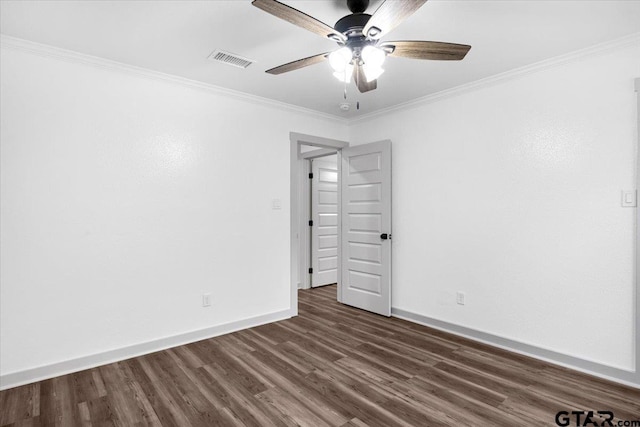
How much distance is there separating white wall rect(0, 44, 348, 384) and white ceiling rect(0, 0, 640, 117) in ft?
1.35

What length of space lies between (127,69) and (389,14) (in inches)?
99.6

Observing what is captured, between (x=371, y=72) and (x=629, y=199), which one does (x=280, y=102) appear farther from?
(x=629, y=199)

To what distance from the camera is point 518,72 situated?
3129mm

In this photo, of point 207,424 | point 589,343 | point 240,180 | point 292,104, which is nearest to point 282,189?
point 240,180

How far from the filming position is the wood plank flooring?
218 centimetres

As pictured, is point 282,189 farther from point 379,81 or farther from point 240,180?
point 379,81

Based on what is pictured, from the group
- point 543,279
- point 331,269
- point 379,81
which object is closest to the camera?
point 543,279

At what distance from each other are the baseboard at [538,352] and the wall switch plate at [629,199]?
4.13 feet

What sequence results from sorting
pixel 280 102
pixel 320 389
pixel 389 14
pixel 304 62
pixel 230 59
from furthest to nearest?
pixel 280 102 → pixel 230 59 → pixel 320 389 → pixel 304 62 → pixel 389 14

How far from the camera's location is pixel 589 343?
9.04ft

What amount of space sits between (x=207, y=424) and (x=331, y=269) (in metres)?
4.16

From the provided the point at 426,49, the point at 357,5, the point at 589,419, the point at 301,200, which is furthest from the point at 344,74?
the point at 301,200

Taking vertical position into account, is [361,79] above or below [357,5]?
below

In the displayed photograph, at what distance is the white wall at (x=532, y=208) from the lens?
2.66m
